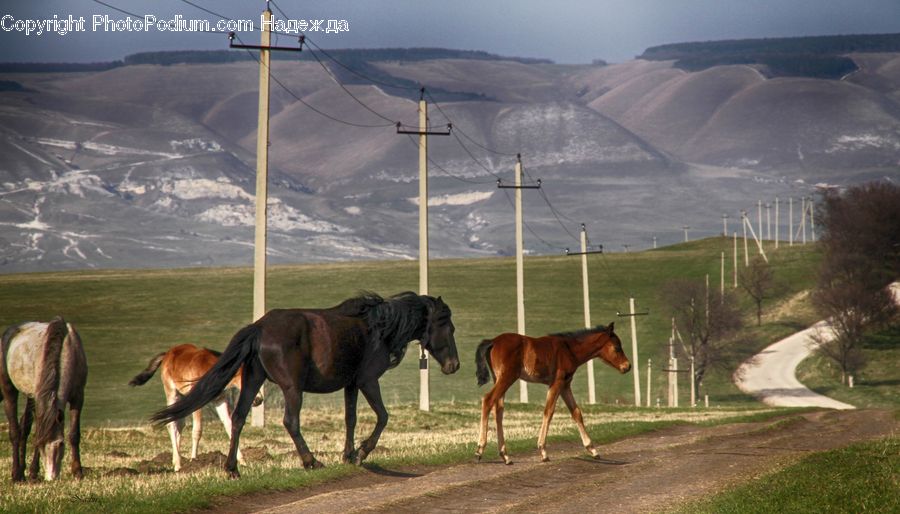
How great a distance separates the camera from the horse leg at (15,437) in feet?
75.0

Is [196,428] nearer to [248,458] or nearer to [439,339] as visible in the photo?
[248,458]

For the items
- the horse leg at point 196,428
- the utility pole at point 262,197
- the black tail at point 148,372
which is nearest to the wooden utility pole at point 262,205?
the utility pole at point 262,197

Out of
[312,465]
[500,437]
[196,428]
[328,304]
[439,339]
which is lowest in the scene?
[312,465]

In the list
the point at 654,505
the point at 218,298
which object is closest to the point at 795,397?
the point at 218,298

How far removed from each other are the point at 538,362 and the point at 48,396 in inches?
385

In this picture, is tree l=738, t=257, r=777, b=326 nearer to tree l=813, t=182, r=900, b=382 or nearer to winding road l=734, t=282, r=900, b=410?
tree l=813, t=182, r=900, b=382

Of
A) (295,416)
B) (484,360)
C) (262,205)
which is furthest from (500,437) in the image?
(262,205)

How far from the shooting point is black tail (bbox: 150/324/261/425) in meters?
22.5

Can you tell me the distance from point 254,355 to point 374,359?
2307mm

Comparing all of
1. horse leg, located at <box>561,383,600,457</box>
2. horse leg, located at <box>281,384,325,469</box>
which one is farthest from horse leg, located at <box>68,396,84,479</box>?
horse leg, located at <box>561,383,600,457</box>

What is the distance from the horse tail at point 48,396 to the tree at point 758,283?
13128cm

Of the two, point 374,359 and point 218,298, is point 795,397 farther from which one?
point 374,359

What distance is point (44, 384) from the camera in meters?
22.3

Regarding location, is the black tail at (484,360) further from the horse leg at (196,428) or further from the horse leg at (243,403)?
the horse leg at (196,428)
